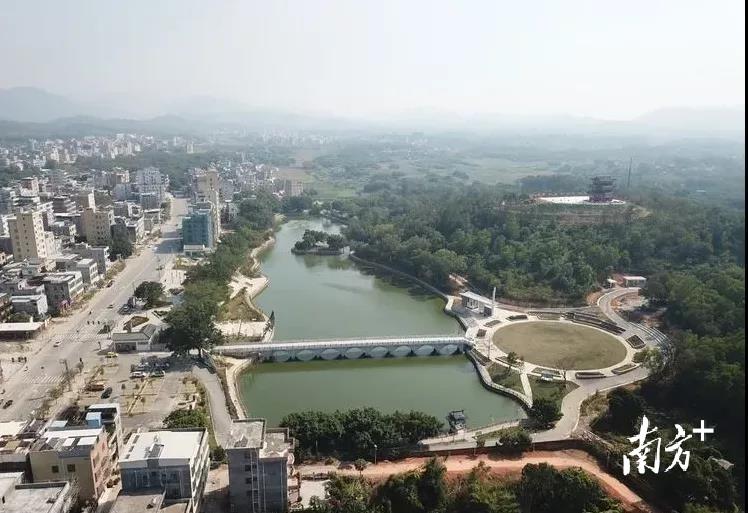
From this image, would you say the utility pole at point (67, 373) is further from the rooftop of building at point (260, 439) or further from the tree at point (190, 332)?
the rooftop of building at point (260, 439)

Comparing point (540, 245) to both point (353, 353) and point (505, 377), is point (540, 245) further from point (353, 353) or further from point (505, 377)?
point (353, 353)

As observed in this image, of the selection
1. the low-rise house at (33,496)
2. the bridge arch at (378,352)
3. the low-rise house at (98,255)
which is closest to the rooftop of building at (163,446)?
the low-rise house at (33,496)

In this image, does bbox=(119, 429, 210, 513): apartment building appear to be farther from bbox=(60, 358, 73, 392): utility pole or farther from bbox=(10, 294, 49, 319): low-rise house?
bbox=(10, 294, 49, 319): low-rise house

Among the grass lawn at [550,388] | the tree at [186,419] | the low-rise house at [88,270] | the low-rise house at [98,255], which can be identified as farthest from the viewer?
the low-rise house at [98,255]

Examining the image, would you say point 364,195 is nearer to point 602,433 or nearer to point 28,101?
point 602,433

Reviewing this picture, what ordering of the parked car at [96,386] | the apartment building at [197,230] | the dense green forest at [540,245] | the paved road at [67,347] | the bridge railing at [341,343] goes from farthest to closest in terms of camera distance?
the apartment building at [197,230] < the dense green forest at [540,245] < the bridge railing at [341,343] < the parked car at [96,386] < the paved road at [67,347]

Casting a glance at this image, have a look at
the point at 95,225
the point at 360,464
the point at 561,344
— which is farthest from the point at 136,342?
the point at 95,225

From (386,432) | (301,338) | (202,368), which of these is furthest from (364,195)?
(386,432)
